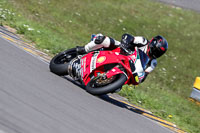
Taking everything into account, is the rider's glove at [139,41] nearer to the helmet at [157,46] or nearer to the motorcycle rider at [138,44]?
the motorcycle rider at [138,44]

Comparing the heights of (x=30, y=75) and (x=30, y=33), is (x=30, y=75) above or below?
above

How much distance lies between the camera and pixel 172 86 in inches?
469

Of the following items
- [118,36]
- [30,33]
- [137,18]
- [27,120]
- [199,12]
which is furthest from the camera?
[199,12]

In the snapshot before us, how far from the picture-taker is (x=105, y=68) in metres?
6.73

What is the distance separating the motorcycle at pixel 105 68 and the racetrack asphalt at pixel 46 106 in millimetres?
236

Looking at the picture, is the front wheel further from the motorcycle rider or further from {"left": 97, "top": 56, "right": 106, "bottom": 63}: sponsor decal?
the motorcycle rider

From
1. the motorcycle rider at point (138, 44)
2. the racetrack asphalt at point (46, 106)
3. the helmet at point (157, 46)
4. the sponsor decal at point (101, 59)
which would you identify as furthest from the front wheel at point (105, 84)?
the helmet at point (157, 46)

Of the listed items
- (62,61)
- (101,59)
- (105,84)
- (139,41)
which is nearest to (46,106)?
(105,84)

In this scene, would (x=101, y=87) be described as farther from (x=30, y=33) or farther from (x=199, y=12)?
(x=199, y=12)

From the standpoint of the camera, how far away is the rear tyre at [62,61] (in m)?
7.11

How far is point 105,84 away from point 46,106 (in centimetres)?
224

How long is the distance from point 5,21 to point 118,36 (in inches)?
194

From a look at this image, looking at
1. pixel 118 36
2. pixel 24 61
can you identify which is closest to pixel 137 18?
pixel 118 36

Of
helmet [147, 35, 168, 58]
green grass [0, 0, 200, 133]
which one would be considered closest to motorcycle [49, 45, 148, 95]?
helmet [147, 35, 168, 58]
